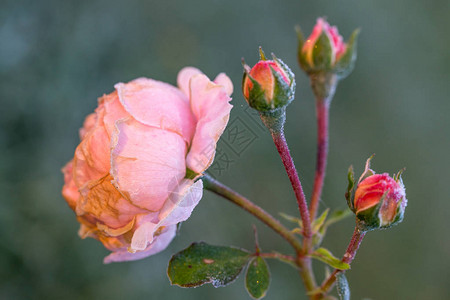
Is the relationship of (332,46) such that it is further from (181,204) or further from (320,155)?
(181,204)

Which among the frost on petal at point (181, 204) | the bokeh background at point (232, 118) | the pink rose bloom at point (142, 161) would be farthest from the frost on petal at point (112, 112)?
the bokeh background at point (232, 118)

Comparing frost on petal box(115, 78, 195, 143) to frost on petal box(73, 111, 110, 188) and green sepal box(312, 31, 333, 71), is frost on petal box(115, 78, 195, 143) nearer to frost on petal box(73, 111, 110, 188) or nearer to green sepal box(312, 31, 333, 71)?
frost on petal box(73, 111, 110, 188)

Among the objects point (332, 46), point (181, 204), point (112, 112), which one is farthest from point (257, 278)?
point (332, 46)

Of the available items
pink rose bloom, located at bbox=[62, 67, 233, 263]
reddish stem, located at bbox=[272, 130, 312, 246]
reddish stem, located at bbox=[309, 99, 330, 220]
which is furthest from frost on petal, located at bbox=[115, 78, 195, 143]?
reddish stem, located at bbox=[309, 99, 330, 220]

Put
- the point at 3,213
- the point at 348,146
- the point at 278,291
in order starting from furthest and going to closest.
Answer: the point at 348,146, the point at 278,291, the point at 3,213

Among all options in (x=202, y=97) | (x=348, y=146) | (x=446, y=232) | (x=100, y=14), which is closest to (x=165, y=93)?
(x=202, y=97)

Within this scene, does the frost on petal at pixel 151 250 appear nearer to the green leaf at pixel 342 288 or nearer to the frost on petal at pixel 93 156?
the frost on petal at pixel 93 156

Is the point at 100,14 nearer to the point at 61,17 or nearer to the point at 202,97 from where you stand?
the point at 61,17
